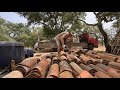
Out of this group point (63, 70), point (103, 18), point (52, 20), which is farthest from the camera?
point (52, 20)

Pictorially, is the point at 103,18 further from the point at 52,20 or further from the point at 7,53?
the point at 7,53

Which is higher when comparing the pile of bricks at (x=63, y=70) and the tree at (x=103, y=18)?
the tree at (x=103, y=18)

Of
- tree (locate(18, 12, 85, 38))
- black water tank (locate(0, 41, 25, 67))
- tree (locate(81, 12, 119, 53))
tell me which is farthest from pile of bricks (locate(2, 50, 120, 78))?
tree (locate(18, 12, 85, 38))

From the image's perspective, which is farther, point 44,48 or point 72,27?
point 72,27

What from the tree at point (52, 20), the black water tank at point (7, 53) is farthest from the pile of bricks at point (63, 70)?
the tree at point (52, 20)

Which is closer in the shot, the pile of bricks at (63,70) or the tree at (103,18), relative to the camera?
the pile of bricks at (63,70)

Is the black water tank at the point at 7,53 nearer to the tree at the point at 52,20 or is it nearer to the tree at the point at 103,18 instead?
the tree at the point at 103,18

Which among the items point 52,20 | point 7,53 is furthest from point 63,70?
point 52,20
